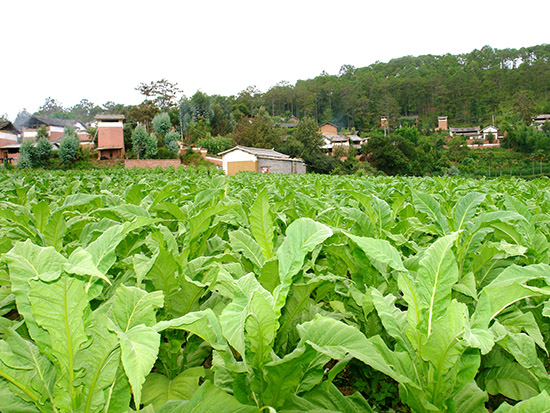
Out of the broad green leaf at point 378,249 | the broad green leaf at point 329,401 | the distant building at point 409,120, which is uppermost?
the distant building at point 409,120

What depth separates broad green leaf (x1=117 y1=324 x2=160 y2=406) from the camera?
0.54m

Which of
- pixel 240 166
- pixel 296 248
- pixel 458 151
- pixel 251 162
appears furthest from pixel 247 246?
pixel 458 151

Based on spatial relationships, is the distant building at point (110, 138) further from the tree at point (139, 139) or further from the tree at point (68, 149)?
the tree at point (68, 149)

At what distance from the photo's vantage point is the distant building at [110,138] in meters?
41.0

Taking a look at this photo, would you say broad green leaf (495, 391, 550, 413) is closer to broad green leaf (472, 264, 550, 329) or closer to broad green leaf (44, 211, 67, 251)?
broad green leaf (472, 264, 550, 329)


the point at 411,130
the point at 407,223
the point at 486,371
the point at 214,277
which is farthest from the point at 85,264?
the point at 411,130

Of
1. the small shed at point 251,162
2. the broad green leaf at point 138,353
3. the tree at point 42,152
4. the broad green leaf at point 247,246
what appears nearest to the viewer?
the broad green leaf at point 138,353

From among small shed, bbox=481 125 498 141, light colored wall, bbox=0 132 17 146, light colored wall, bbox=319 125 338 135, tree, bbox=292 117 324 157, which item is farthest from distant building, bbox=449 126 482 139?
light colored wall, bbox=0 132 17 146

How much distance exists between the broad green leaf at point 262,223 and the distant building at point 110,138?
43848 mm

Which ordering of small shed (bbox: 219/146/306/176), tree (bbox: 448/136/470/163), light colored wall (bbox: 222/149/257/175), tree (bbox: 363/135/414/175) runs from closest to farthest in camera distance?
small shed (bbox: 219/146/306/176)
light colored wall (bbox: 222/149/257/175)
tree (bbox: 363/135/414/175)
tree (bbox: 448/136/470/163)

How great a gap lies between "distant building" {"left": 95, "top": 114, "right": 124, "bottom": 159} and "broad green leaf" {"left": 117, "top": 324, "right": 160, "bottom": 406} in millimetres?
44484

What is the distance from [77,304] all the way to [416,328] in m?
0.79

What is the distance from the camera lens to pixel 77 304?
0.74m

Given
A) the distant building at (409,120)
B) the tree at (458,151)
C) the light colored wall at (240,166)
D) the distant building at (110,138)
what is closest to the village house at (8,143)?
the distant building at (110,138)
